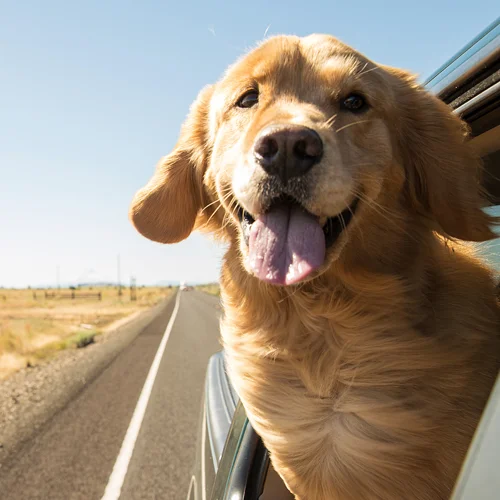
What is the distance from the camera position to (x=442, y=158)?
103 inches

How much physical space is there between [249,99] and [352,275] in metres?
1.07

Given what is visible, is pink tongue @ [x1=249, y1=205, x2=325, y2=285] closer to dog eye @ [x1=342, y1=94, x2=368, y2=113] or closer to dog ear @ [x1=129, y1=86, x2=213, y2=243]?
dog eye @ [x1=342, y1=94, x2=368, y2=113]

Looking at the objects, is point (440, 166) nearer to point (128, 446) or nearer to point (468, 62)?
point (468, 62)

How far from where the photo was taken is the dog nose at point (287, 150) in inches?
83.3

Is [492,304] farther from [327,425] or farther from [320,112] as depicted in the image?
[320,112]

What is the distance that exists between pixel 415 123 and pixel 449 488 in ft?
5.44

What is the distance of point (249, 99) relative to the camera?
2.94m

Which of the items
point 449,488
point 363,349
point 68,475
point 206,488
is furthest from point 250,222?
point 68,475

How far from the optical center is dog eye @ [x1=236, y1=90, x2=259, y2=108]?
2.92 meters

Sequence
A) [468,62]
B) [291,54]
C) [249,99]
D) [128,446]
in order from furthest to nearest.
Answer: [128,446]
[249,99]
[291,54]
[468,62]

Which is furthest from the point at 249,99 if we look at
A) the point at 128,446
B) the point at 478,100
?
the point at 128,446

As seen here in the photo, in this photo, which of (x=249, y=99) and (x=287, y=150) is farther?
(x=249, y=99)

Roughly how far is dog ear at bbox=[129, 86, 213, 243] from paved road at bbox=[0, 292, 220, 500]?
365 cm

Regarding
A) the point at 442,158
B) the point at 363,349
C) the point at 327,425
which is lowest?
the point at 327,425
